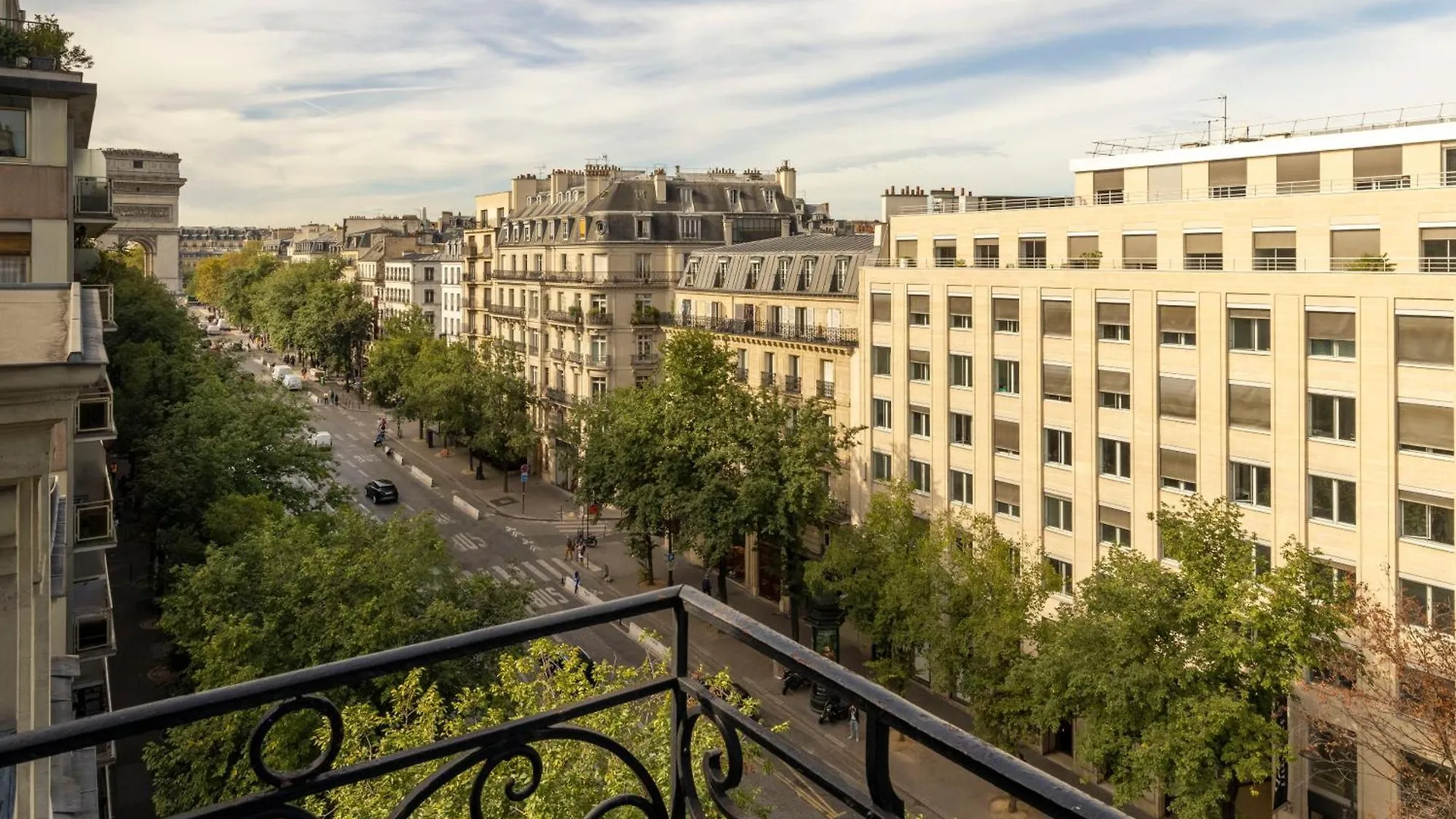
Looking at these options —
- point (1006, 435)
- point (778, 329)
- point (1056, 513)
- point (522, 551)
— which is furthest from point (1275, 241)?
point (522, 551)

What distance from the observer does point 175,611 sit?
27359 millimetres

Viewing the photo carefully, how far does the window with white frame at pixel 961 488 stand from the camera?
1565 inches

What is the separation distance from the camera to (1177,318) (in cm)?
3228

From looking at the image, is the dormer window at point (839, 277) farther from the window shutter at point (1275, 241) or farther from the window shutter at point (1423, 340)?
the window shutter at point (1423, 340)

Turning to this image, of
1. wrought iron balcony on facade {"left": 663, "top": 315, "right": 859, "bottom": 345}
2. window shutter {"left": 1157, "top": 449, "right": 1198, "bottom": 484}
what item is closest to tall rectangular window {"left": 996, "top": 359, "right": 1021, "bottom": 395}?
window shutter {"left": 1157, "top": 449, "right": 1198, "bottom": 484}

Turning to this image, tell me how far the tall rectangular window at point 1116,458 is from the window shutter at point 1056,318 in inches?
155

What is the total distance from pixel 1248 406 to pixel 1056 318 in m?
7.35

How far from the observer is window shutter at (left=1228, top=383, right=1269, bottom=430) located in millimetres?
30078

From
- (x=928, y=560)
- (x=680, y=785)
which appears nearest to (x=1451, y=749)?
(x=928, y=560)

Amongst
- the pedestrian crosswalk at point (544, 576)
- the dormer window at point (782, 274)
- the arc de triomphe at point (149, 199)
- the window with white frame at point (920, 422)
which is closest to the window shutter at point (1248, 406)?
the window with white frame at point (920, 422)

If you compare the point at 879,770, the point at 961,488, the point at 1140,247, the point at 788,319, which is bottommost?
the point at 961,488

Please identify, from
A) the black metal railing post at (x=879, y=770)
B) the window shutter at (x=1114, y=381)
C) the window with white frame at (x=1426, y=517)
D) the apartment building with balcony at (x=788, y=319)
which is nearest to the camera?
the black metal railing post at (x=879, y=770)

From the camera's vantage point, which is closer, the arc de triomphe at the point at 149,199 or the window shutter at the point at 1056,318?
the window shutter at the point at 1056,318

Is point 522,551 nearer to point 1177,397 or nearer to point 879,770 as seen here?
point 1177,397
